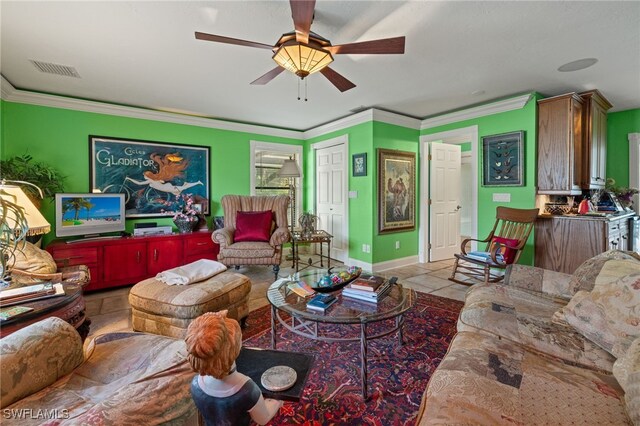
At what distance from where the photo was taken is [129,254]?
3502 mm

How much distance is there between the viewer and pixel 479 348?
1.26 metres

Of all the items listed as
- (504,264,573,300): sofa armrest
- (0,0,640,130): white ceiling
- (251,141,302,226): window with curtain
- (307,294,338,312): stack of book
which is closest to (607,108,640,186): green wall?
(0,0,640,130): white ceiling

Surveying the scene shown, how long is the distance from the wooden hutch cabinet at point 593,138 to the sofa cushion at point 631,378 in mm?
3437

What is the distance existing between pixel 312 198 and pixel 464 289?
3.04 m

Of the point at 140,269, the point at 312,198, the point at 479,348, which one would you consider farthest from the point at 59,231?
the point at 479,348

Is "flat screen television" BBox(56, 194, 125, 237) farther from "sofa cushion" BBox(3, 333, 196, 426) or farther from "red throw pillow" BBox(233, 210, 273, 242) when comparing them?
"sofa cushion" BBox(3, 333, 196, 426)

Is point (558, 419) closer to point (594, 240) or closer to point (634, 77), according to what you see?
point (594, 240)

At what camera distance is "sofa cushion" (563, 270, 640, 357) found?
1174 millimetres

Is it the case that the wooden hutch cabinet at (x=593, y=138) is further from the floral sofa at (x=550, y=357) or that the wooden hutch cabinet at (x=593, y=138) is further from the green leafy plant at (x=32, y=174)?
the green leafy plant at (x=32, y=174)

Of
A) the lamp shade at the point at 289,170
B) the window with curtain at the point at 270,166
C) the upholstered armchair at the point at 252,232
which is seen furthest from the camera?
the window with curtain at the point at 270,166

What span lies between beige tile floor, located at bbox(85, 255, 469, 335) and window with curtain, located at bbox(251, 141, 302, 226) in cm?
143

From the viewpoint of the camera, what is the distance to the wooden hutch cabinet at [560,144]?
3.26 metres

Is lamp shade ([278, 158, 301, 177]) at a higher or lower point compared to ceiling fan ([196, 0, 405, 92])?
lower

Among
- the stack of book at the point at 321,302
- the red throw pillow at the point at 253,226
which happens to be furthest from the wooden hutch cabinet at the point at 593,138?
the red throw pillow at the point at 253,226
